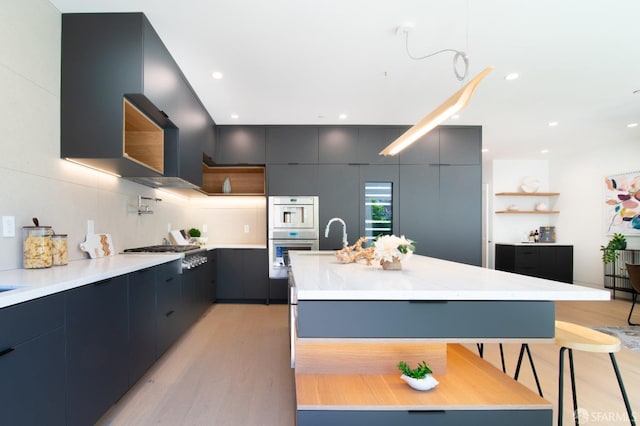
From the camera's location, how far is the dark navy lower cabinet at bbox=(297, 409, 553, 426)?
1291 mm

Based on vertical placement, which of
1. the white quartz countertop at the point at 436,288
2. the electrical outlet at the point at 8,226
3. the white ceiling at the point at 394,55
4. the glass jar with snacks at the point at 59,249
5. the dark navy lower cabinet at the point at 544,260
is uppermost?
the white ceiling at the point at 394,55

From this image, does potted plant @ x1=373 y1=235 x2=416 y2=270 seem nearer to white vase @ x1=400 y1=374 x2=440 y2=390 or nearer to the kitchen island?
the kitchen island

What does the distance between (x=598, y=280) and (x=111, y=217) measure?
7.38m

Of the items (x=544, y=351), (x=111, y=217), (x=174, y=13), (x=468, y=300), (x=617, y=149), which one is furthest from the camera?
(x=617, y=149)

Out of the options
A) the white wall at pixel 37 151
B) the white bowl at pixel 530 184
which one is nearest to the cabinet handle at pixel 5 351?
the white wall at pixel 37 151

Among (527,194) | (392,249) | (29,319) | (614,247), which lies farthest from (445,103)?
(527,194)

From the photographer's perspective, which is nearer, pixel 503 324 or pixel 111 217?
pixel 503 324

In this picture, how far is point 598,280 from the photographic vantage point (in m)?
5.70

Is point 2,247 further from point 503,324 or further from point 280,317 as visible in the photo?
point 280,317

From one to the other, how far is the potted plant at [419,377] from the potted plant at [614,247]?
5.47 metres

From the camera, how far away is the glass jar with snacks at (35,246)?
1.79 meters

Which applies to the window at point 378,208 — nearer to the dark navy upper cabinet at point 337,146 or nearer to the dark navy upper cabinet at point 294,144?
the dark navy upper cabinet at point 337,146

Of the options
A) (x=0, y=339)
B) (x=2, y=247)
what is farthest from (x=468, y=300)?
(x=2, y=247)

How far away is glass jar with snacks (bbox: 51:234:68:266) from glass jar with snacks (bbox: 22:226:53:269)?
0.27 feet
